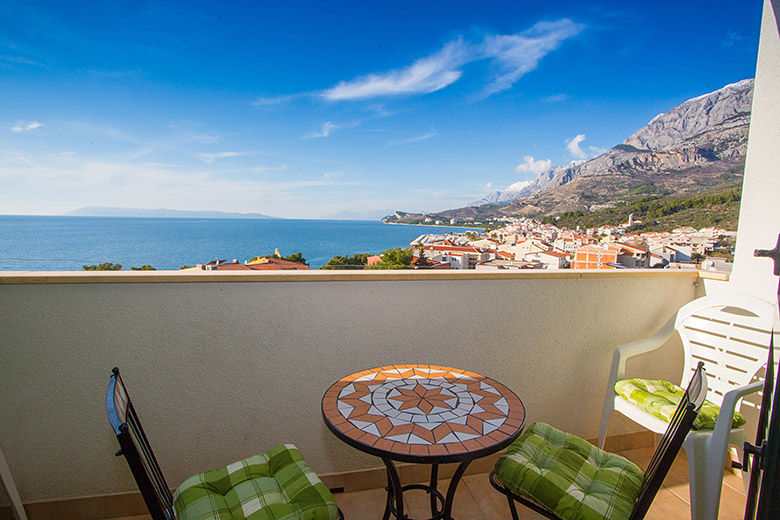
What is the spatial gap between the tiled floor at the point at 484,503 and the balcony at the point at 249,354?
0.01m

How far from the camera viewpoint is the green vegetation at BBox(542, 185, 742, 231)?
2352 millimetres

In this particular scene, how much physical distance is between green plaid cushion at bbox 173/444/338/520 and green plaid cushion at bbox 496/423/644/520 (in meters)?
0.67

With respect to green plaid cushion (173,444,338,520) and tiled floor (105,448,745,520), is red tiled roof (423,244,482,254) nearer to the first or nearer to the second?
tiled floor (105,448,745,520)

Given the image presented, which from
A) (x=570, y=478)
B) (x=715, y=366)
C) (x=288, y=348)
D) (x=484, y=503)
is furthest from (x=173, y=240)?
(x=715, y=366)

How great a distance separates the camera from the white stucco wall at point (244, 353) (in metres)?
1.66

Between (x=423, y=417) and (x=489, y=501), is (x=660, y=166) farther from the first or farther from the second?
(x=423, y=417)

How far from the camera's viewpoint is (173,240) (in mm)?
3393

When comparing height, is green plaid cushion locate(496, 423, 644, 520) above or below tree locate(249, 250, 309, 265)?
below

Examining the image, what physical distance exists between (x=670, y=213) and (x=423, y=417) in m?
2.65

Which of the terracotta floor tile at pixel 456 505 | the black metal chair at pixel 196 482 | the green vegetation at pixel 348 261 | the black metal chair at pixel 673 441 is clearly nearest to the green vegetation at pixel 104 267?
the black metal chair at pixel 196 482

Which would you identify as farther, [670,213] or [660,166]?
[660,166]

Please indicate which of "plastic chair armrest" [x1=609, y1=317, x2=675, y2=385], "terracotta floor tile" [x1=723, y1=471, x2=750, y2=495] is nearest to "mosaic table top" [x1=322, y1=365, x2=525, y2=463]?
"plastic chair armrest" [x1=609, y1=317, x2=675, y2=385]

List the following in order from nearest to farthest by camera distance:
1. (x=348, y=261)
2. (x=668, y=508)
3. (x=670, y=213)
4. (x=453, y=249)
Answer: (x=668, y=508)
(x=348, y=261)
(x=453, y=249)
(x=670, y=213)

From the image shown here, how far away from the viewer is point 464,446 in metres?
1.04
